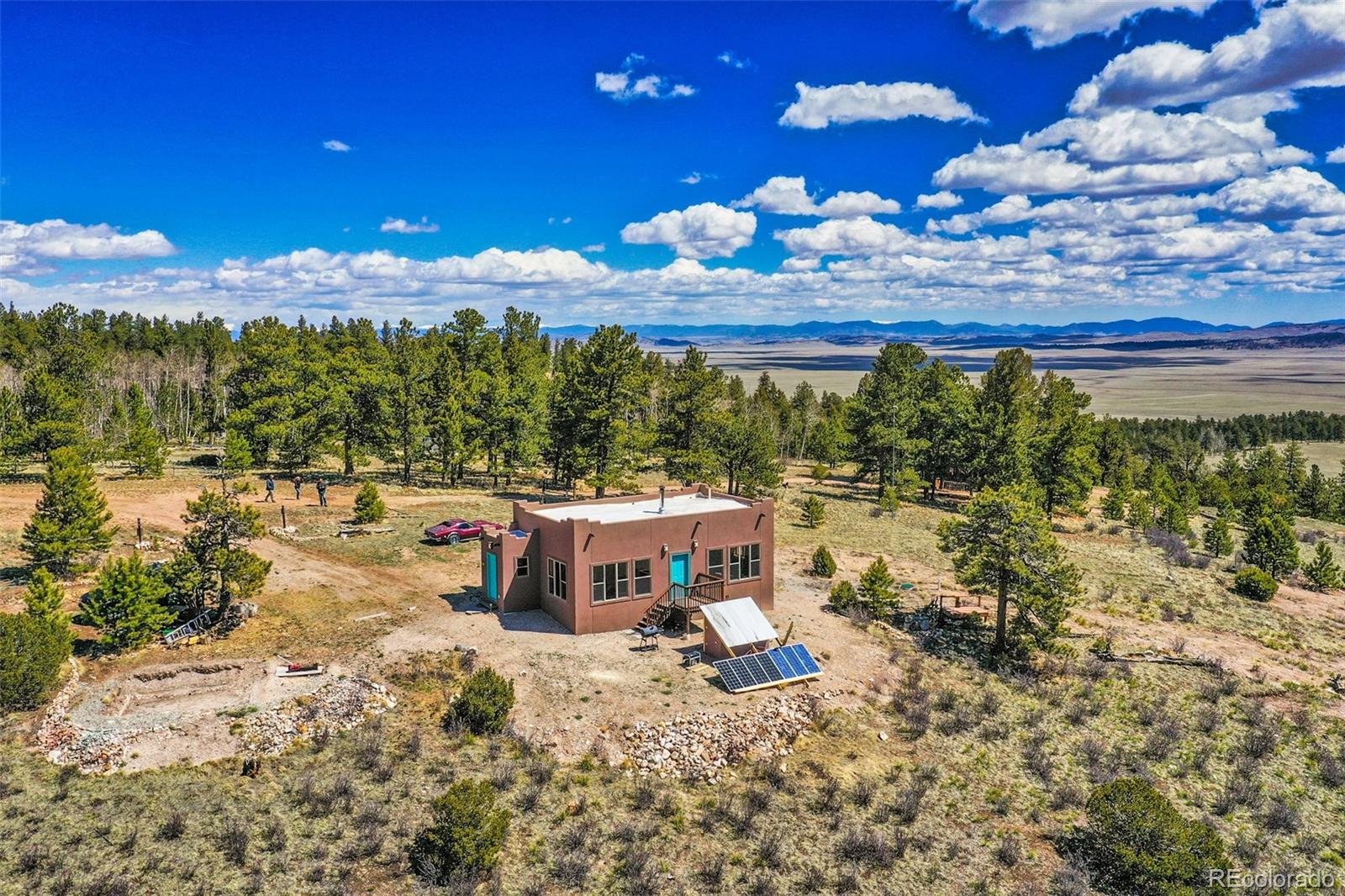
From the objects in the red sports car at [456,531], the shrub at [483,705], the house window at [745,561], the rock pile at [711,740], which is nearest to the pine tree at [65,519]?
the red sports car at [456,531]

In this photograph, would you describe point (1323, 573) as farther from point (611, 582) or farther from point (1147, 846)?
point (611, 582)

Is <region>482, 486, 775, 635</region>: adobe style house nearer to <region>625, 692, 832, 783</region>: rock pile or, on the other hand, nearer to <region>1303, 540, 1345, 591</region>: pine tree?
<region>625, 692, 832, 783</region>: rock pile

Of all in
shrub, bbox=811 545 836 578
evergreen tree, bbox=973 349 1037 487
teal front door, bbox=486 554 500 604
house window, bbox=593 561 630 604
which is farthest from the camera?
evergreen tree, bbox=973 349 1037 487

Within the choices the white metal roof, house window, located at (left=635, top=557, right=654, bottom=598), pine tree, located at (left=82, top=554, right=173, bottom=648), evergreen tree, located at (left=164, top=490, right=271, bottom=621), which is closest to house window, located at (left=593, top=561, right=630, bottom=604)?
house window, located at (left=635, top=557, right=654, bottom=598)

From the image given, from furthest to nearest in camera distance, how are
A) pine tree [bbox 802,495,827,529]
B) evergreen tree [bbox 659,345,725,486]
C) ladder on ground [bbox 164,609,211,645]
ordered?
evergreen tree [bbox 659,345,725,486]
pine tree [bbox 802,495,827,529]
ladder on ground [bbox 164,609,211,645]

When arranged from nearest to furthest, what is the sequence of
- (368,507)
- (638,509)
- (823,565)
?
(638,509), (823,565), (368,507)

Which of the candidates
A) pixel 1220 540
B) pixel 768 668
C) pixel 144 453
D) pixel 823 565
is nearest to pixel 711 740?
pixel 768 668
